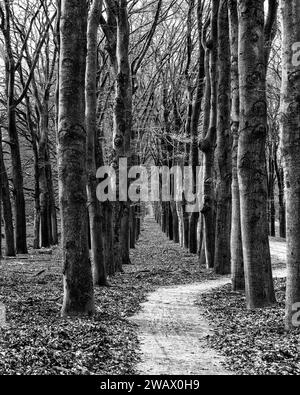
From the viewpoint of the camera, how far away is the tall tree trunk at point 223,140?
15.0m

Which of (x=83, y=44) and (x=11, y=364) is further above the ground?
(x=83, y=44)

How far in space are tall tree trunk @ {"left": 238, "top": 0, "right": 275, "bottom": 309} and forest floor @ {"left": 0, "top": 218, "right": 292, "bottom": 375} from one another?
1.24 m

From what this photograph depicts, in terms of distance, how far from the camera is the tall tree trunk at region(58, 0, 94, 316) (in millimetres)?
8398

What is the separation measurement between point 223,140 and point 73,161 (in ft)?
26.1

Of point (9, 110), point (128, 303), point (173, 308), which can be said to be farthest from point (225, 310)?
point (9, 110)

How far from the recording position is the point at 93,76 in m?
12.5

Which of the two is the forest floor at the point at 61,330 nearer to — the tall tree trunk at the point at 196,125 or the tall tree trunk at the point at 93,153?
the tall tree trunk at the point at 93,153

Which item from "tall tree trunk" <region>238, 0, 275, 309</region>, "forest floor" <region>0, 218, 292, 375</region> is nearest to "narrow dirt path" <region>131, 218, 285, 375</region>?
"forest floor" <region>0, 218, 292, 375</region>

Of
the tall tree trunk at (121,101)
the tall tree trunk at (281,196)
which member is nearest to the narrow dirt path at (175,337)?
the tall tree trunk at (121,101)

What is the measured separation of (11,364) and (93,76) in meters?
8.42

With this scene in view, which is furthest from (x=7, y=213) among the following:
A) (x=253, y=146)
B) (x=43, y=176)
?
(x=253, y=146)

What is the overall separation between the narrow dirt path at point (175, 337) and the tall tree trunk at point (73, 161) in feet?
4.29

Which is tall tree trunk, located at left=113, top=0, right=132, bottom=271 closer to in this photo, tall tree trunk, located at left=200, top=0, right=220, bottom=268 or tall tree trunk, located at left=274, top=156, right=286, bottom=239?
tall tree trunk, located at left=200, top=0, right=220, bottom=268

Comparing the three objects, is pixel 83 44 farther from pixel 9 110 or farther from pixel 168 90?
pixel 168 90
